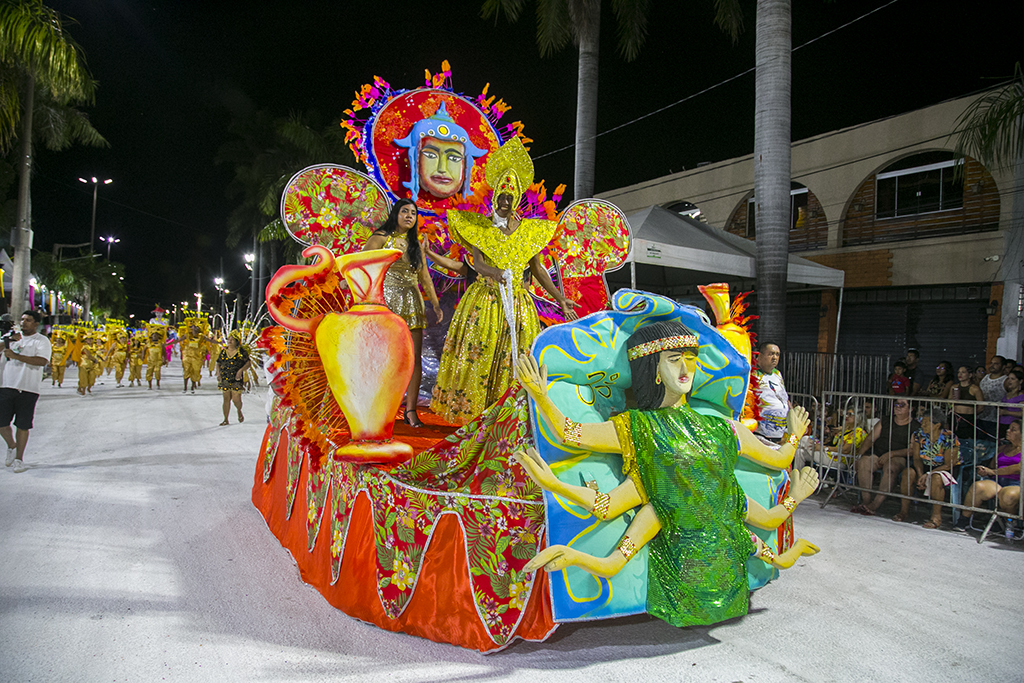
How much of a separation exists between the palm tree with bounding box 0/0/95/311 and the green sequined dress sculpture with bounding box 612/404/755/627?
13109mm

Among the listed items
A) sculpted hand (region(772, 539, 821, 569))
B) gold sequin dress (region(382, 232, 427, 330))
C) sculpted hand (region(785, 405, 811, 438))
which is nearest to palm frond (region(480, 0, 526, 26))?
gold sequin dress (region(382, 232, 427, 330))

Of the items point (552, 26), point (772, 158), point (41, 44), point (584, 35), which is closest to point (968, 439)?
point (772, 158)

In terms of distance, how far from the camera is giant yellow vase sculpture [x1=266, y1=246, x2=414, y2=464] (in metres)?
2.91

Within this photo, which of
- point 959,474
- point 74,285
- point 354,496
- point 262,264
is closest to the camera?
point 354,496

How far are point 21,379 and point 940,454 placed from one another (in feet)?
29.9

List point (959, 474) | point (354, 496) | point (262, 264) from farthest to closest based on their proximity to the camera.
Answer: point (262, 264) → point (959, 474) → point (354, 496)

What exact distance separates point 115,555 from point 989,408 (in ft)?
26.4

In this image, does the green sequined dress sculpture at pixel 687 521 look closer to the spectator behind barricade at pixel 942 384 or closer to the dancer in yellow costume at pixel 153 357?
the spectator behind barricade at pixel 942 384

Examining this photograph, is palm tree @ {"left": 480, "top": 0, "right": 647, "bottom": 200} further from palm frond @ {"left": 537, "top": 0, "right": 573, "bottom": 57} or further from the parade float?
the parade float

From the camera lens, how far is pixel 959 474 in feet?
17.2

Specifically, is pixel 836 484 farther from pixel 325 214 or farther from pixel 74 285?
pixel 74 285

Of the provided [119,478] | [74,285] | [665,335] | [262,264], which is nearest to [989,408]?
[665,335]

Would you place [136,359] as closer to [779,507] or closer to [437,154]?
[437,154]

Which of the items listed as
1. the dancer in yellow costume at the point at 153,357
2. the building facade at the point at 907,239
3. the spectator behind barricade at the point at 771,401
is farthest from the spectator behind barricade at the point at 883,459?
the dancer in yellow costume at the point at 153,357
